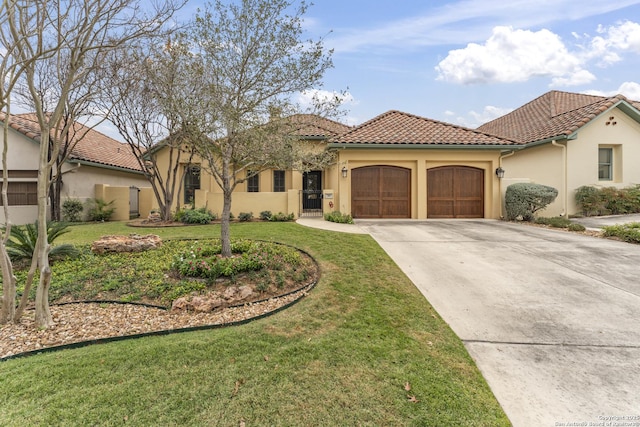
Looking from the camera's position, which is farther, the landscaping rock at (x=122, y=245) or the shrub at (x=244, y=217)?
the shrub at (x=244, y=217)

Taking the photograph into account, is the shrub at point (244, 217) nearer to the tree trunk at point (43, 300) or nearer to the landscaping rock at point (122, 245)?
the landscaping rock at point (122, 245)

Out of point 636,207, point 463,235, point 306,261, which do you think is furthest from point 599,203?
point 306,261

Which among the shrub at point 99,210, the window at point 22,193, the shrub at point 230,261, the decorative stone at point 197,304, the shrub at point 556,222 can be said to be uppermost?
the window at point 22,193

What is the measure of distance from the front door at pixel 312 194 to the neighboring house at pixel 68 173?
30.0ft

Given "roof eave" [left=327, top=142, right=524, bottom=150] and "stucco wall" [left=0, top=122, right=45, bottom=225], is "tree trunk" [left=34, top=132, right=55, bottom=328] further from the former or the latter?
"stucco wall" [left=0, top=122, right=45, bottom=225]

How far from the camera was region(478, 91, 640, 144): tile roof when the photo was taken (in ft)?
45.5

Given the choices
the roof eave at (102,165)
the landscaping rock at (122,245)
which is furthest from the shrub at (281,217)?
the roof eave at (102,165)

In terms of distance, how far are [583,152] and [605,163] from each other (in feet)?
5.97

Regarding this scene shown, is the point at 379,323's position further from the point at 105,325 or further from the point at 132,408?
the point at 105,325

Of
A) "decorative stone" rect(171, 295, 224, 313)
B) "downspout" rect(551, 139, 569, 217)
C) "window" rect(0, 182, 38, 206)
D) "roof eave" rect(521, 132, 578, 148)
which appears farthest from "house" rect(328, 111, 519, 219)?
"window" rect(0, 182, 38, 206)

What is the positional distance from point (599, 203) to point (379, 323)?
15.6m

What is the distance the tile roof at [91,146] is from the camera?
45.4ft

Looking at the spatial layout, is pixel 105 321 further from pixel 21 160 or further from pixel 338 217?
pixel 21 160

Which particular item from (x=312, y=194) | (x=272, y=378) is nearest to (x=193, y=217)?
(x=312, y=194)
